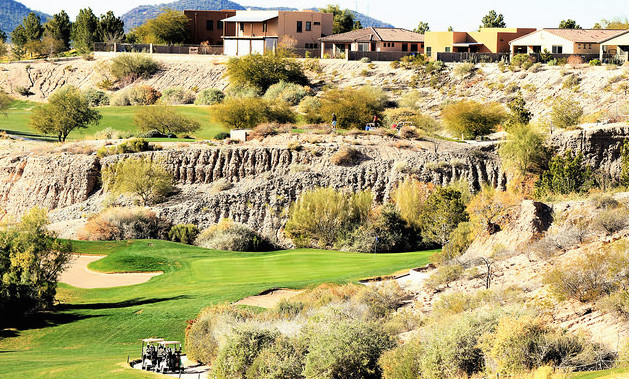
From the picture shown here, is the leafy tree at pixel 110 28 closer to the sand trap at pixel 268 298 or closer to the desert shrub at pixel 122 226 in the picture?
the desert shrub at pixel 122 226

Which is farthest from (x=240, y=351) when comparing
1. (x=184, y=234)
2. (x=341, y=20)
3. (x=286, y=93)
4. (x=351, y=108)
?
(x=341, y=20)

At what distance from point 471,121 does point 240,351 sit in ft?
158

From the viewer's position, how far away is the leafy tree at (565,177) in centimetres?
4800

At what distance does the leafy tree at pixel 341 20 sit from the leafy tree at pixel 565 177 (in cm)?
7241

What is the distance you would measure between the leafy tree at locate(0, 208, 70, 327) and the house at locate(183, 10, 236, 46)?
82.5m

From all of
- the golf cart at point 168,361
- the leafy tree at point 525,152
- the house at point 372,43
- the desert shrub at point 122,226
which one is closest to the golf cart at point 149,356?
the golf cart at point 168,361

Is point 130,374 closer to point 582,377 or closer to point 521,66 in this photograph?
point 582,377

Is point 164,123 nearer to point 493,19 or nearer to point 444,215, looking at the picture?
point 444,215

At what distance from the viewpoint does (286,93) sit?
85.2 meters

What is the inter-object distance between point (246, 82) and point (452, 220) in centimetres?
5178

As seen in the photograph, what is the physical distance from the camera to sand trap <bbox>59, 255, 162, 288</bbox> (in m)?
38.8

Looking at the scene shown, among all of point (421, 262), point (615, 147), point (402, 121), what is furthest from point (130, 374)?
point (402, 121)

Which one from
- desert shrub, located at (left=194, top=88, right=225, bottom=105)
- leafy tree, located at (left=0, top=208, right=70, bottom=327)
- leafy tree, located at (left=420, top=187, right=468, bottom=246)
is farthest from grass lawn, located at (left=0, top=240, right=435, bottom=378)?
desert shrub, located at (left=194, top=88, right=225, bottom=105)

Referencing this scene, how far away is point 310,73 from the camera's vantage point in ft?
312
